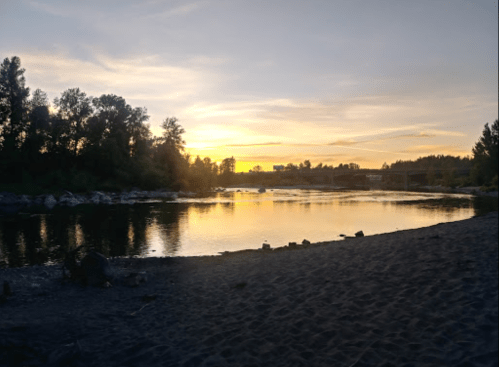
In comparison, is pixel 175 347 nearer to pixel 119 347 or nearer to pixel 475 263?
pixel 119 347

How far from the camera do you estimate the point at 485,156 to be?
105 meters

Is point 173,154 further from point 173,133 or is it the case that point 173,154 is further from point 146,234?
point 146,234

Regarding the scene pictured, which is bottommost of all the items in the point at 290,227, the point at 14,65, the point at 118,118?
the point at 290,227

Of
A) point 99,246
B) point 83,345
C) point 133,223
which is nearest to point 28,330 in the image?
point 83,345

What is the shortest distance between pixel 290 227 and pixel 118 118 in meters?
81.3

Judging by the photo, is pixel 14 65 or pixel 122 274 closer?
pixel 122 274

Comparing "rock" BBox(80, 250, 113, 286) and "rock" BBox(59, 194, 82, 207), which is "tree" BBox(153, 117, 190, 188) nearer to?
"rock" BBox(59, 194, 82, 207)

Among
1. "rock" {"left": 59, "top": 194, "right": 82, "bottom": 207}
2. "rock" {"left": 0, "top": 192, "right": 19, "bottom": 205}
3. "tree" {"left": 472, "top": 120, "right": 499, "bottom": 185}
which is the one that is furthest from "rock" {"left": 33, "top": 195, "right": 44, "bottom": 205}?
"tree" {"left": 472, "top": 120, "right": 499, "bottom": 185}

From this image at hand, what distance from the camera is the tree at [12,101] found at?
272 feet

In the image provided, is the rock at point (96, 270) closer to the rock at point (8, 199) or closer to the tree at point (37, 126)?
the rock at point (8, 199)

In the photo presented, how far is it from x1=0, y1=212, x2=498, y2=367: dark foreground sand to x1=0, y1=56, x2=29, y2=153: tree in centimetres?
8398

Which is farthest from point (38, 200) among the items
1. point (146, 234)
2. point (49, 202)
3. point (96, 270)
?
point (96, 270)

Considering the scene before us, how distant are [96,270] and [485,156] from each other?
121936 millimetres

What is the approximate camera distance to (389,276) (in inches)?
482
